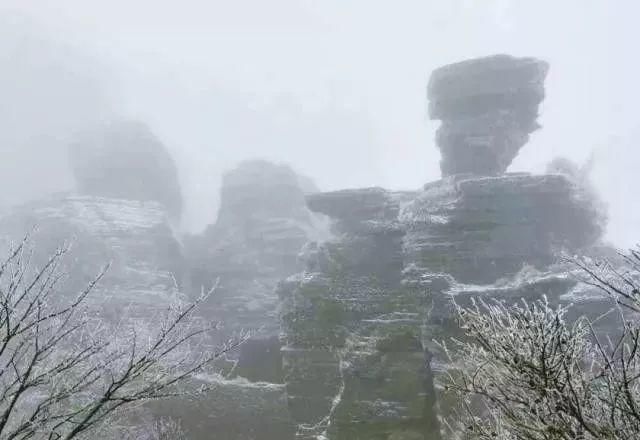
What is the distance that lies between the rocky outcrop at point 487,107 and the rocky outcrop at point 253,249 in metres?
21.4

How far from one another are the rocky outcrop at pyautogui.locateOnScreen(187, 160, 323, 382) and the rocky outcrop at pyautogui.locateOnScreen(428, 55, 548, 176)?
21.4 meters

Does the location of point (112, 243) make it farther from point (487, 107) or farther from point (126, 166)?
point (487, 107)

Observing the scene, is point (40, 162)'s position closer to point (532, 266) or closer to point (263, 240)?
point (263, 240)

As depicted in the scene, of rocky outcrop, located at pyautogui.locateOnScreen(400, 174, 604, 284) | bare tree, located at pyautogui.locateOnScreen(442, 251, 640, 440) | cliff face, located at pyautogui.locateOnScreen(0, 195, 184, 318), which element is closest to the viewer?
bare tree, located at pyautogui.locateOnScreen(442, 251, 640, 440)

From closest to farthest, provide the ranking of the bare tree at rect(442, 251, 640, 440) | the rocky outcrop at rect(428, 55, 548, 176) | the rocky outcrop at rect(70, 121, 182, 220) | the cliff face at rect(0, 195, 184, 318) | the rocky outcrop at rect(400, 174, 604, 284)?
the bare tree at rect(442, 251, 640, 440), the rocky outcrop at rect(400, 174, 604, 284), the rocky outcrop at rect(428, 55, 548, 176), the cliff face at rect(0, 195, 184, 318), the rocky outcrop at rect(70, 121, 182, 220)

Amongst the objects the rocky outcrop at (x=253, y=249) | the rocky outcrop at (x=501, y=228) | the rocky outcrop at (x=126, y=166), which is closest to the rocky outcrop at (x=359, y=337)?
the rocky outcrop at (x=501, y=228)

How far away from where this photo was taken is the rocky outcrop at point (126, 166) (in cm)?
6638

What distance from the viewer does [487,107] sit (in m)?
36.4

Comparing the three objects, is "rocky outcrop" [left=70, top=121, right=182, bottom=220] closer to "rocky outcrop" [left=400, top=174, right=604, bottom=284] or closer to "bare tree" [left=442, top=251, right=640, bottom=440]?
"rocky outcrop" [left=400, top=174, right=604, bottom=284]

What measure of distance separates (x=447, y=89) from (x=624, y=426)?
1358 inches

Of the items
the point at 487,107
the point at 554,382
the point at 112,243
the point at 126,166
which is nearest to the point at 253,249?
the point at 112,243

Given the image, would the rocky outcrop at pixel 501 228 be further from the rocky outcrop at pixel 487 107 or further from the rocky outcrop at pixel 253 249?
the rocky outcrop at pixel 253 249

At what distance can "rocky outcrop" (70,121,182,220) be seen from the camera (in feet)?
218

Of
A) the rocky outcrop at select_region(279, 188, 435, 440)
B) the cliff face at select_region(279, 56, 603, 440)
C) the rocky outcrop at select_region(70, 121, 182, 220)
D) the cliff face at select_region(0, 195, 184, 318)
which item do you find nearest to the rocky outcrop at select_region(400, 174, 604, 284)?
the cliff face at select_region(279, 56, 603, 440)
